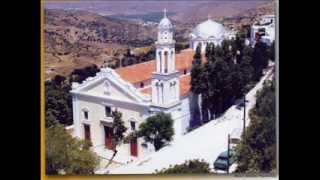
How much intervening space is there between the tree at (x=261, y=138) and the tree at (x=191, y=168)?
233 millimetres

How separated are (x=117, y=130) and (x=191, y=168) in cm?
55

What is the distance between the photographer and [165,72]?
12.3ft

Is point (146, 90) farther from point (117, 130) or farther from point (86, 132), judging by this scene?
point (86, 132)

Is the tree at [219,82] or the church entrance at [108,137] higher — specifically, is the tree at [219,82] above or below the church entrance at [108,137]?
above

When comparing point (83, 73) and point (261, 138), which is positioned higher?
point (83, 73)

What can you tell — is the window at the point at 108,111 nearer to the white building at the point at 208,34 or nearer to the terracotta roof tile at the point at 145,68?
the terracotta roof tile at the point at 145,68

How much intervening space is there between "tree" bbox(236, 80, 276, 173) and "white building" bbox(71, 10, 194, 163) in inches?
16.5

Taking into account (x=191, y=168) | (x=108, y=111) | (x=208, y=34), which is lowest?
(x=191, y=168)

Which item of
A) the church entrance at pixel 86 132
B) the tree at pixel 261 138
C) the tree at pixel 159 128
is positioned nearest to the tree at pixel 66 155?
the church entrance at pixel 86 132

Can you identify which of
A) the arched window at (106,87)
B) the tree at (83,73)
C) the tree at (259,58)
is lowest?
the arched window at (106,87)

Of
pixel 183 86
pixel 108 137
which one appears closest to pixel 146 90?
pixel 183 86

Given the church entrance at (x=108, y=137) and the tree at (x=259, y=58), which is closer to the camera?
the tree at (x=259, y=58)

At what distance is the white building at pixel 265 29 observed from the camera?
145 inches
